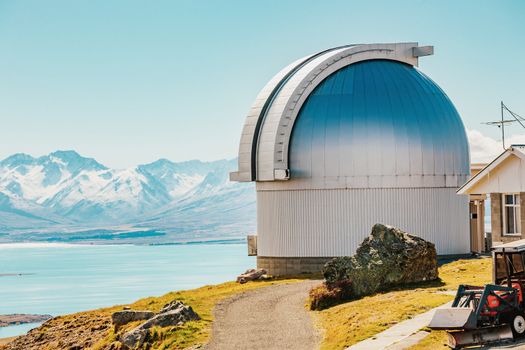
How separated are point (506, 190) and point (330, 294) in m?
10.6

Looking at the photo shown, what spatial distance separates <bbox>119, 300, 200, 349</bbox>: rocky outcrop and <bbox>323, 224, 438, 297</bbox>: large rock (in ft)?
21.3

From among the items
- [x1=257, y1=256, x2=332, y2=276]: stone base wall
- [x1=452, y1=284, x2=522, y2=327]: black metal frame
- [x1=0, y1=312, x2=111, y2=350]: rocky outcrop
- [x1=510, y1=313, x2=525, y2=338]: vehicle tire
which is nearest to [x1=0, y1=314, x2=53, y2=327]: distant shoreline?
[x1=257, y1=256, x2=332, y2=276]: stone base wall

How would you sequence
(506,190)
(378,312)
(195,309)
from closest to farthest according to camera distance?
(378,312) < (195,309) < (506,190)

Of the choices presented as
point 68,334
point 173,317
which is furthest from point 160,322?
point 68,334

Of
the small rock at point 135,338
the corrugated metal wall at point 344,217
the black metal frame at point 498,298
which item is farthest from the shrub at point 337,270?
the corrugated metal wall at point 344,217

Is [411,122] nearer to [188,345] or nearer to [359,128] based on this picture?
[359,128]

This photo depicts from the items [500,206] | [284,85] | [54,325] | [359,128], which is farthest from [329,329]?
[284,85]

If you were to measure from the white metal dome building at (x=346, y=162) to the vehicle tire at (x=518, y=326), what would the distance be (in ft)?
89.9

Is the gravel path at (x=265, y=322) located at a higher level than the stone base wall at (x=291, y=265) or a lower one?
lower

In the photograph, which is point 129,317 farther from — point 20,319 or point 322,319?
point 20,319

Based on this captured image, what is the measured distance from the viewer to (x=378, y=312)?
3156cm

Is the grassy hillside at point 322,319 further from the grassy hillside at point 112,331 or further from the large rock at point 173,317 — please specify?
the large rock at point 173,317

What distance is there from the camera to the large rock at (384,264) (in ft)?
121

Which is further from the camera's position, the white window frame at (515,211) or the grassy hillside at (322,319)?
the white window frame at (515,211)
